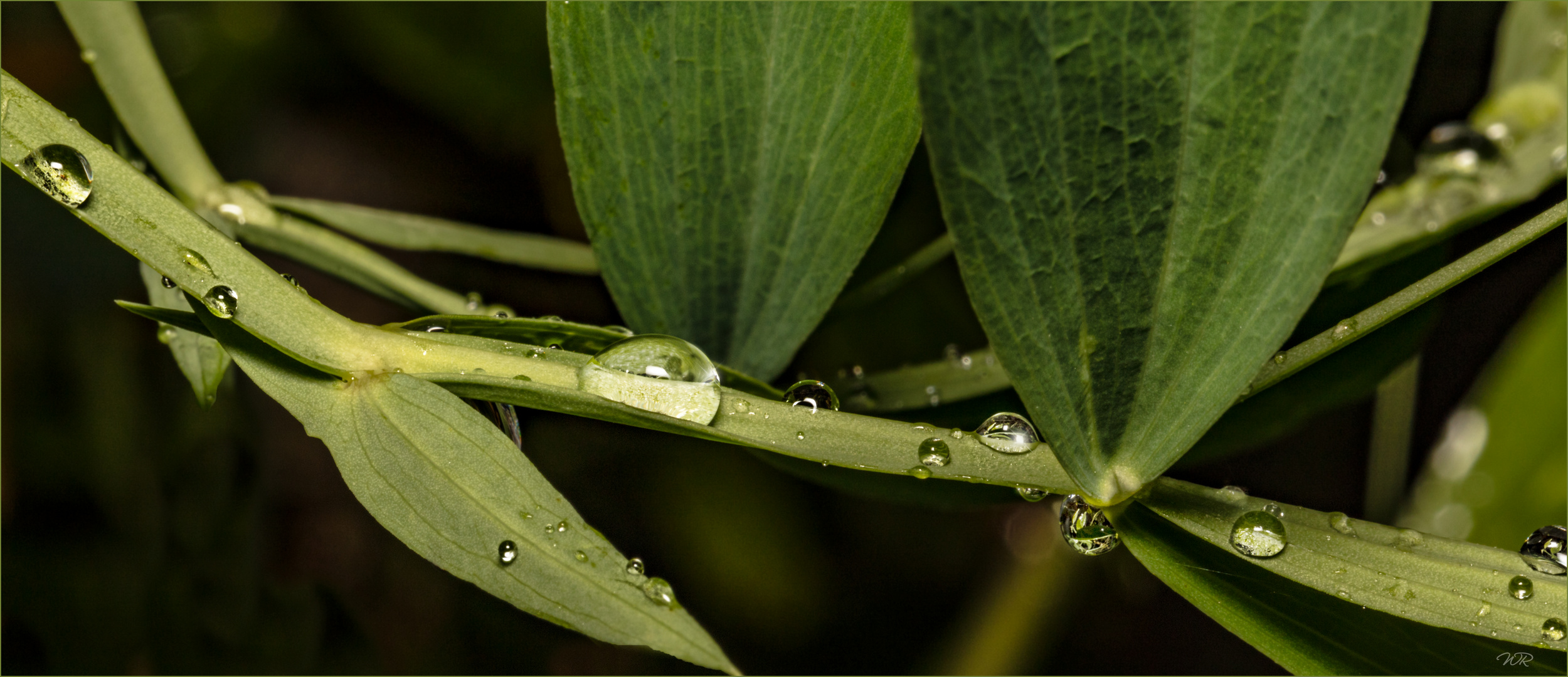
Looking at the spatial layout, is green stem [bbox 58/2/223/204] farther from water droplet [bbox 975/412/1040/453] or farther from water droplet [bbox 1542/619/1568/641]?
water droplet [bbox 1542/619/1568/641]

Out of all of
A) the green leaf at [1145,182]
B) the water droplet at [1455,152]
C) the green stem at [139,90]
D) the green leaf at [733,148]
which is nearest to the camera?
the green leaf at [1145,182]

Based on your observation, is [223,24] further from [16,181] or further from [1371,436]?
[1371,436]

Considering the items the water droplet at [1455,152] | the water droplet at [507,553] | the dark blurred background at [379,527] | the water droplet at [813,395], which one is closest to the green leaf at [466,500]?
the water droplet at [507,553]

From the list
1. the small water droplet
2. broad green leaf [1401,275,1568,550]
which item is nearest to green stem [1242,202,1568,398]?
the small water droplet

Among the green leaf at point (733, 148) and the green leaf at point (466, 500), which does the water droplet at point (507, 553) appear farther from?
the green leaf at point (733, 148)

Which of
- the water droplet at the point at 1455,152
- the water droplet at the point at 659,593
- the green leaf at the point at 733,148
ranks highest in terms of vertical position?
the water droplet at the point at 1455,152

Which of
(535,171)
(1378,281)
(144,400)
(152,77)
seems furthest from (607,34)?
(144,400)

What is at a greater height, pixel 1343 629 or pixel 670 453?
pixel 670 453

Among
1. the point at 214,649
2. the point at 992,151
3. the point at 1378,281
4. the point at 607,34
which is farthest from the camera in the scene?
the point at 214,649
